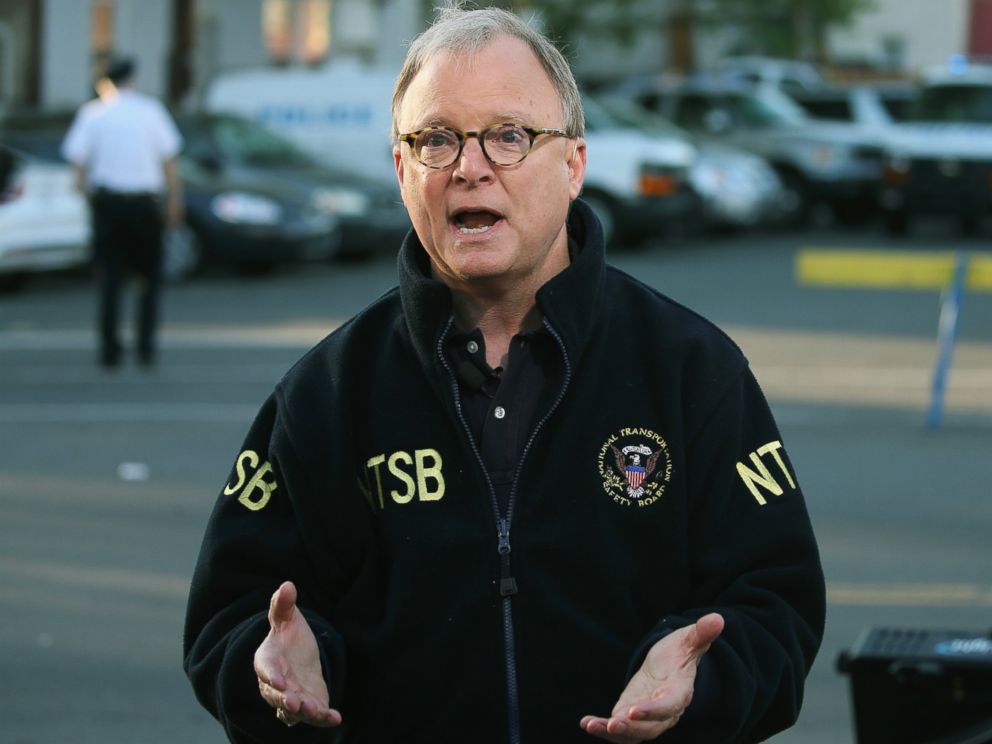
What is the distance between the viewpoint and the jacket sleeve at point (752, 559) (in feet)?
8.61

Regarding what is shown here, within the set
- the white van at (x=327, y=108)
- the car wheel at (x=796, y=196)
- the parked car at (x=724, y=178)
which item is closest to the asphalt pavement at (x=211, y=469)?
the white van at (x=327, y=108)

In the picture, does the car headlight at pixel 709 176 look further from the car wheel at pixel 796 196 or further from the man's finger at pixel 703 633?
the man's finger at pixel 703 633

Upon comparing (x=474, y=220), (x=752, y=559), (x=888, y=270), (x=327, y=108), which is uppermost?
(x=474, y=220)

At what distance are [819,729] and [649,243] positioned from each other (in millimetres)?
19015

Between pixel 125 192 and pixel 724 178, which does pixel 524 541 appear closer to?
pixel 125 192

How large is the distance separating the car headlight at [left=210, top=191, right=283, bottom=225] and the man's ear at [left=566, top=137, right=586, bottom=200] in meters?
16.3

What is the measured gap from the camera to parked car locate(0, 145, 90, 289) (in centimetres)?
1772

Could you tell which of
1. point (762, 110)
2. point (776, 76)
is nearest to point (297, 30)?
point (776, 76)

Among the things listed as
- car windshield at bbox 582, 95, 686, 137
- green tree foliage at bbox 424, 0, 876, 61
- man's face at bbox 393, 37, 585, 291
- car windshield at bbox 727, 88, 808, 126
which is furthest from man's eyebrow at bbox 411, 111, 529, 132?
green tree foliage at bbox 424, 0, 876, 61

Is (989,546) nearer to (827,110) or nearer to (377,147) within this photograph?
(377,147)

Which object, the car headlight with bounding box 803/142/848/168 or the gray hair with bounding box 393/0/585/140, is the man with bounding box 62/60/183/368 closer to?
the gray hair with bounding box 393/0/585/140

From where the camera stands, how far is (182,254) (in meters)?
19.0

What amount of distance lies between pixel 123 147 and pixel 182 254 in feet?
20.8

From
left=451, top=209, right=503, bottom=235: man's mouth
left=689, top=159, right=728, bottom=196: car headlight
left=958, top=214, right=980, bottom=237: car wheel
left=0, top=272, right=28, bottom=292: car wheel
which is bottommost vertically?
left=958, top=214, right=980, bottom=237: car wheel
